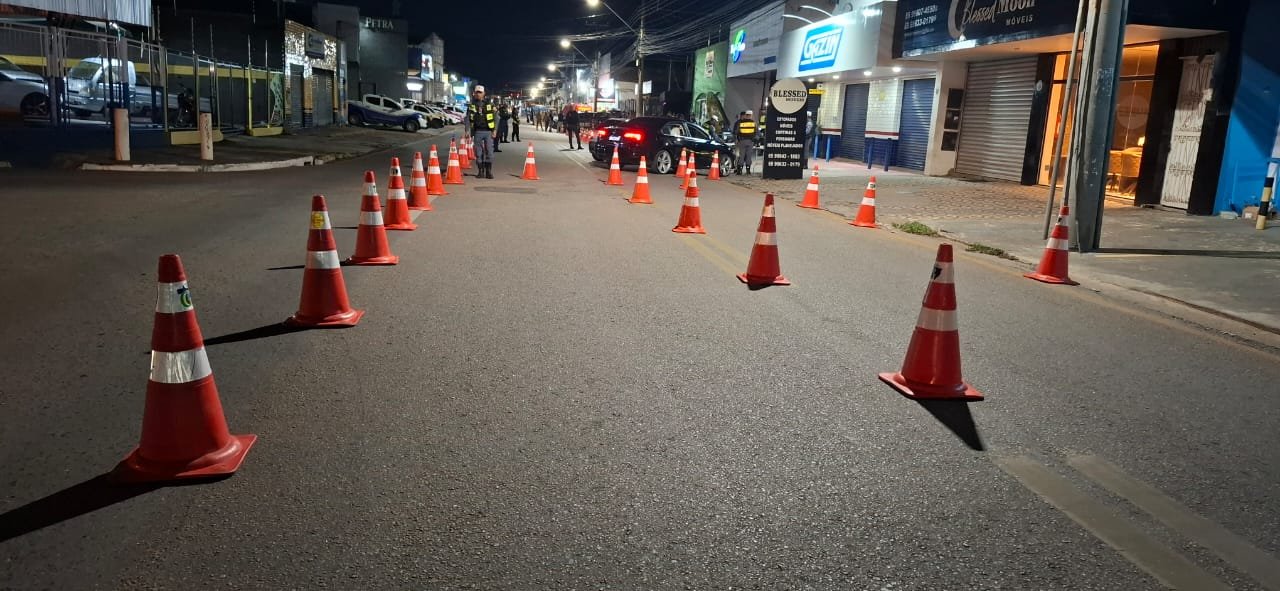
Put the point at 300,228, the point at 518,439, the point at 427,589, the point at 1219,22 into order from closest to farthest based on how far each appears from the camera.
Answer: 1. the point at 427,589
2. the point at 518,439
3. the point at 300,228
4. the point at 1219,22

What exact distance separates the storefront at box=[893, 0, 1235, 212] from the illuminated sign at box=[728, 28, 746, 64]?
18394 millimetres

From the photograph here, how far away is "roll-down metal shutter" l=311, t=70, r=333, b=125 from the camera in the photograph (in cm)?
4269

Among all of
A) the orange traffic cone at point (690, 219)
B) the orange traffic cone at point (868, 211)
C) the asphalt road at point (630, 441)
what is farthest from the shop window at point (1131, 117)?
the asphalt road at point (630, 441)

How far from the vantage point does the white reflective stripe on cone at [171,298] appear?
3641 millimetres

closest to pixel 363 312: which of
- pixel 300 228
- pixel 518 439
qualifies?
pixel 518 439

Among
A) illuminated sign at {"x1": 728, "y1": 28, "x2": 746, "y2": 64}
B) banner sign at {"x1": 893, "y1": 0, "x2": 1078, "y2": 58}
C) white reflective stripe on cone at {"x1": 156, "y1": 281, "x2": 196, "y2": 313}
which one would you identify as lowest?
white reflective stripe on cone at {"x1": 156, "y1": 281, "x2": 196, "y2": 313}

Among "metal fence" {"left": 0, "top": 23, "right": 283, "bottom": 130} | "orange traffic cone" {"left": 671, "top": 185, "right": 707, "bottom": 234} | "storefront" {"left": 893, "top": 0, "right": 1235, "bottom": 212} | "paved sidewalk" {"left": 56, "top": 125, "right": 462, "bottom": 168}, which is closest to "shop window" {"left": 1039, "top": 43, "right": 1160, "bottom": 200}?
"storefront" {"left": 893, "top": 0, "right": 1235, "bottom": 212}

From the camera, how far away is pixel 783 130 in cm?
2328

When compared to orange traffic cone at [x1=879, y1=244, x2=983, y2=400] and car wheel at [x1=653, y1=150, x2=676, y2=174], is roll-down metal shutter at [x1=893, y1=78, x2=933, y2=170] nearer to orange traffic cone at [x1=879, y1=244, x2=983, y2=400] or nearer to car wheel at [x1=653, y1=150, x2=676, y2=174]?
car wheel at [x1=653, y1=150, x2=676, y2=174]

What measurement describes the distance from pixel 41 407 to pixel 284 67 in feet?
125

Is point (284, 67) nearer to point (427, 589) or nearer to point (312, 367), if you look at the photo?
point (312, 367)

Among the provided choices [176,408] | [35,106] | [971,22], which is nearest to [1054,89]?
[971,22]

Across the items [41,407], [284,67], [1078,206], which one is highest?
[284,67]

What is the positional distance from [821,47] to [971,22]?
996cm
